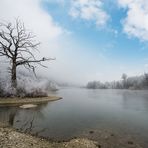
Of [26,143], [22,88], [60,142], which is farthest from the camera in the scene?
[22,88]

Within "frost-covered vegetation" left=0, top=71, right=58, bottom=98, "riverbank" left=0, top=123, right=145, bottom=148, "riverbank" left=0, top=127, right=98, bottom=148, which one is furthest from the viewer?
"frost-covered vegetation" left=0, top=71, right=58, bottom=98

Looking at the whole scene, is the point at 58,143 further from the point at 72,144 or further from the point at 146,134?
the point at 146,134

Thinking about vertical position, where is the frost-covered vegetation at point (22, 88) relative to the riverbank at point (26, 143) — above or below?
above

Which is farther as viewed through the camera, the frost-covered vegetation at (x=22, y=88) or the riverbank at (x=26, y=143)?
the frost-covered vegetation at (x=22, y=88)

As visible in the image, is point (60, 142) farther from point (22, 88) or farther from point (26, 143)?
point (22, 88)

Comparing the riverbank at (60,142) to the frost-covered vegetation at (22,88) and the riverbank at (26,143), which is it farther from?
the frost-covered vegetation at (22,88)

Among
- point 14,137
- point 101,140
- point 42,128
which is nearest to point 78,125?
point 42,128

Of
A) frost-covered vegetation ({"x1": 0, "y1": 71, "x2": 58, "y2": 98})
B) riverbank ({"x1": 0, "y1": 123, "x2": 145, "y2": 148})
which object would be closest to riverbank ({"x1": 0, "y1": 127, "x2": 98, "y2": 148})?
riverbank ({"x1": 0, "y1": 123, "x2": 145, "y2": 148})

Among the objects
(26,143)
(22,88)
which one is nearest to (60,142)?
(26,143)

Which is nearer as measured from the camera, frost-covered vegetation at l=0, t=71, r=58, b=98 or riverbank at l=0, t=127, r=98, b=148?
riverbank at l=0, t=127, r=98, b=148

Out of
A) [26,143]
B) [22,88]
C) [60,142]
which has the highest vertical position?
[22,88]

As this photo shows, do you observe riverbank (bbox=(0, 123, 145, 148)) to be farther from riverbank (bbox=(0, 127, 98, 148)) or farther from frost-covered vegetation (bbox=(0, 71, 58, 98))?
frost-covered vegetation (bbox=(0, 71, 58, 98))

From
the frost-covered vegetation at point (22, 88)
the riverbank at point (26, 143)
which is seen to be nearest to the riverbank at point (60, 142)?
the riverbank at point (26, 143)

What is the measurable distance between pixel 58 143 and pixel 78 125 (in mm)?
4898
